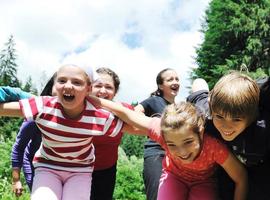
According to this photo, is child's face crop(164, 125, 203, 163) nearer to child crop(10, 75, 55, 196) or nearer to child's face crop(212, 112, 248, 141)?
child's face crop(212, 112, 248, 141)

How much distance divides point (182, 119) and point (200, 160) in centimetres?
36

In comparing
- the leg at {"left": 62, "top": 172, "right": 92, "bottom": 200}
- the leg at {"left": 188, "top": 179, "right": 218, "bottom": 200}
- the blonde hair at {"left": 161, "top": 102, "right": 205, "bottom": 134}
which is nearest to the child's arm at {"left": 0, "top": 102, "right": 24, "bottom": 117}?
the leg at {"left": 62, "top": 172, "right": 92, "bottom": 200}

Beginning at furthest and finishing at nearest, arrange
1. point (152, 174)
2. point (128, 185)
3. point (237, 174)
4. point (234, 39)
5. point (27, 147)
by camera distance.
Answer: point (234, 39), point (128, 185), point (27, 147), point (152, 174), point (237, 174)

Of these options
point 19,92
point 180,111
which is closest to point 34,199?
point 19,92

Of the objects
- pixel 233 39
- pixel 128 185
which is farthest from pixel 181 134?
pixel 233 39

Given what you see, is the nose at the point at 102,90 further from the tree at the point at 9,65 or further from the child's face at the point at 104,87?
the tree at the point at 9,65

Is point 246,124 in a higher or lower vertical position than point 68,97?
lower

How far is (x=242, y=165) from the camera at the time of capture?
11.7 ft

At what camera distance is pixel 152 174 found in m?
4.27

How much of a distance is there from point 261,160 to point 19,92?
203 cm

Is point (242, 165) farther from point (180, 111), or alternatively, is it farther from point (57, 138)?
point (57, 138)

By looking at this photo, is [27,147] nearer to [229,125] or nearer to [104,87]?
[104,87]

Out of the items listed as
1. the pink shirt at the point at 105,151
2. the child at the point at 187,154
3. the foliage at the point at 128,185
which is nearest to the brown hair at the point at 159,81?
the pink shirt at the point at 105,151

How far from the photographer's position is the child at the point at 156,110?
4.25m
